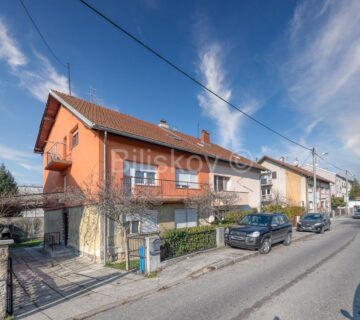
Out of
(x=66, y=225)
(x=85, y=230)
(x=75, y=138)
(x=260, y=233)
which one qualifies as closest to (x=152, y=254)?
(x=260, y=233)

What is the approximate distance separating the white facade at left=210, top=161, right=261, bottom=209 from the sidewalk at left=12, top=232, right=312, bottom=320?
8311 mm

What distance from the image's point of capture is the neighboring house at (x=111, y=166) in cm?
1327

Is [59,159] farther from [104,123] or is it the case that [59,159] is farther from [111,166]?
[111,166]

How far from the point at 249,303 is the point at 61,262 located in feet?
31.4

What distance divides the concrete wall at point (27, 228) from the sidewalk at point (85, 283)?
46.7 feet

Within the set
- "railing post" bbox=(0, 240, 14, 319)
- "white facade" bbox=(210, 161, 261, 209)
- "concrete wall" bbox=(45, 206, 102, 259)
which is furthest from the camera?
"white facade" bbox=(210, 161, 261, 209)

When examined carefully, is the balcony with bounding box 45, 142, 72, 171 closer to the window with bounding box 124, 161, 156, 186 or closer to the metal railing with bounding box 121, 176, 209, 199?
the window with bounding box 124, 161, 156, 186

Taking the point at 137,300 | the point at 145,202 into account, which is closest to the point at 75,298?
the point at 137,300

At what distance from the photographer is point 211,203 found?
16922 mm

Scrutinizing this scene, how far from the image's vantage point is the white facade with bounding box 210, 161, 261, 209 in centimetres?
2069

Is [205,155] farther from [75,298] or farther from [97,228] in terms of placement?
[75,298]

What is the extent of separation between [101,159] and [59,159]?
4.90 metres

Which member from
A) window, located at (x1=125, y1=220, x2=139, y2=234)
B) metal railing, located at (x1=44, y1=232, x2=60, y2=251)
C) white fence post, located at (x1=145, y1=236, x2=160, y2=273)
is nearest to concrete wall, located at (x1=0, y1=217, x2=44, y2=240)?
metal railing, located at (x1=44, y1=232, x2=60, y2=251)

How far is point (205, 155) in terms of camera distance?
19.2 meters
